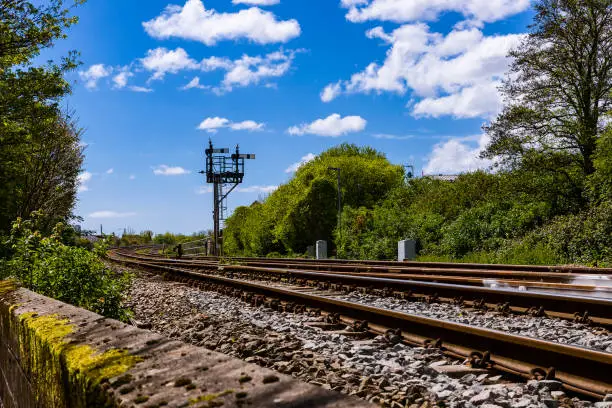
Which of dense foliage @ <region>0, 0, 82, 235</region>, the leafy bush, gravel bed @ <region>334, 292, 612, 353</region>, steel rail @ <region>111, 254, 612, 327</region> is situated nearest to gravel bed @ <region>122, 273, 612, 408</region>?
the leafy bush

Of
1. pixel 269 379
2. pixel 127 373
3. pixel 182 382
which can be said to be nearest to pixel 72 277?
pixel 127 373

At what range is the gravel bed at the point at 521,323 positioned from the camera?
551cm

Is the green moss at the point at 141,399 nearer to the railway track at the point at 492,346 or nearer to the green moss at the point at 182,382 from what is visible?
the green moss at the point at 182,382

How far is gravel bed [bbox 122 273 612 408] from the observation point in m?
3.70

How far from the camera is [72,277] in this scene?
729 centimetres

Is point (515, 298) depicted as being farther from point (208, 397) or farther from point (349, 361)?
point (208, 397)

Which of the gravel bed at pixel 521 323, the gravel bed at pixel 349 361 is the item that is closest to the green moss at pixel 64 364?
the gravel bed at pixel 349 361

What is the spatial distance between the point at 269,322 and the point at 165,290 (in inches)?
239

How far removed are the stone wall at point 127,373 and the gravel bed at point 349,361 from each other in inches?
73.9

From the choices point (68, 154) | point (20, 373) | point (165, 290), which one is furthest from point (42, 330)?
point (68, 154)

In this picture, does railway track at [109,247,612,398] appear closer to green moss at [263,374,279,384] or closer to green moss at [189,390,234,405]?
green moss at [263,374,279,384]

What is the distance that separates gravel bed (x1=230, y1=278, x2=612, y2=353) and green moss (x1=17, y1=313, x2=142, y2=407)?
399 cm

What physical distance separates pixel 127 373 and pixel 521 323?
5741 mm

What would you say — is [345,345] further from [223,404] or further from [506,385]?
[223,404]
